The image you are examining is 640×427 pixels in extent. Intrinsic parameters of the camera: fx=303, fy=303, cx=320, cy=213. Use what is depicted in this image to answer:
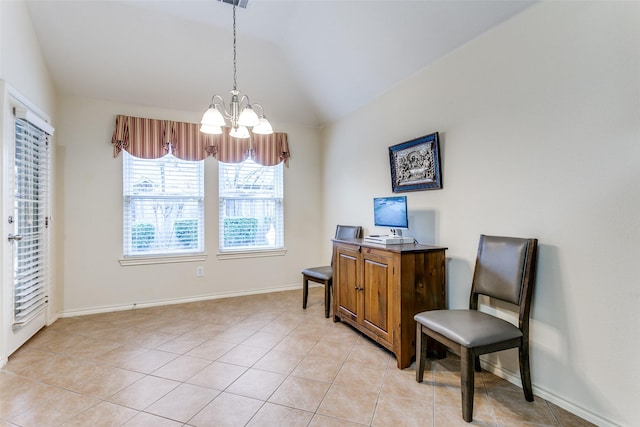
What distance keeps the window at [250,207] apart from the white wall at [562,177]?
250cm

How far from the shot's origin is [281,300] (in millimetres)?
3936

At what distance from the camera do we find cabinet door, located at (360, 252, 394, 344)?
2350 millimetres

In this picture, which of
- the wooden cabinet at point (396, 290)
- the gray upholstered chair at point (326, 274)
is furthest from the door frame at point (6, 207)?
the wooden cabinet at point (396, 290)

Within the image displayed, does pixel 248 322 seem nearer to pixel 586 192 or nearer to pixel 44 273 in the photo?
pixel 44 273

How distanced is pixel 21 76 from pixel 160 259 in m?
2.17

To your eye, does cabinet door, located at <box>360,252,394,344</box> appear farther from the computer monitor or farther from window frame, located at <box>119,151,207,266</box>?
window frame, located at <box>119,151,207,266</box>

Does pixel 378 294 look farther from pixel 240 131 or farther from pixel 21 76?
pixel 21 76

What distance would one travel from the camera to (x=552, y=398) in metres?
1.81

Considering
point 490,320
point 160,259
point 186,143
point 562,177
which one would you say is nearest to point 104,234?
point 160,259

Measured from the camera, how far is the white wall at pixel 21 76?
7.38ft

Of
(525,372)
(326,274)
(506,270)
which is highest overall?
(506,270)

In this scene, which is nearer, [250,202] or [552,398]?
[552,398]

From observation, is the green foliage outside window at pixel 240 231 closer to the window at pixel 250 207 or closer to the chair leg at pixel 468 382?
the window at pixel 250 207

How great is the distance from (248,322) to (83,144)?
2.74 metres
